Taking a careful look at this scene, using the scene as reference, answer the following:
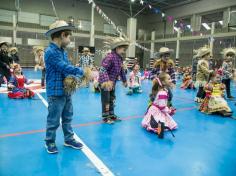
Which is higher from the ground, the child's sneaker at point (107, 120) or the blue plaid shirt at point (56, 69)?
the blue plaid shirt at point (56, 69)

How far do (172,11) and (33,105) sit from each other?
65.6ft

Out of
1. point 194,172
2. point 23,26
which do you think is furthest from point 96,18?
point 194,172

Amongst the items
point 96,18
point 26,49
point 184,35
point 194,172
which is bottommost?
point 194,172

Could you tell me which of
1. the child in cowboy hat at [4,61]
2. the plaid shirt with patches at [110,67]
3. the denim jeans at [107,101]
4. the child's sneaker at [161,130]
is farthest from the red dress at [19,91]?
the child's sneaker at [161,130]

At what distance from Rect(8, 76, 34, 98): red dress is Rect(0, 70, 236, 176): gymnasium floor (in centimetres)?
141

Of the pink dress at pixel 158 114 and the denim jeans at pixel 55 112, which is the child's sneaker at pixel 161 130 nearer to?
the pink dress at pixel 158 114

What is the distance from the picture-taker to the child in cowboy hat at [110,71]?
12.7 feet

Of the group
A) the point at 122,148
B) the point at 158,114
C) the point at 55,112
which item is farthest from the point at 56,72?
the point at 158,114

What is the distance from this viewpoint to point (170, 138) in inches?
131

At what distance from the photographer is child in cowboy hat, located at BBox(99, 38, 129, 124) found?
12.7 ft

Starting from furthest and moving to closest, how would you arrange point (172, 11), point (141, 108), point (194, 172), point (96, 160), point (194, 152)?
Result: point (172, 11)
point (141, 108)
point (194, 152)
point (96, 160)
point (194, 172)

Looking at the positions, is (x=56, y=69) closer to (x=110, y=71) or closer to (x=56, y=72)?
(x=56, y=72)

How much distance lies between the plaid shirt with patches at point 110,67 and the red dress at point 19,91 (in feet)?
9.85

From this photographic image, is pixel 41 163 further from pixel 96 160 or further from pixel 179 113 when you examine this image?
pixel 179 113
